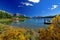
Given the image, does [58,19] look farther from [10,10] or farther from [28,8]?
[10,10]

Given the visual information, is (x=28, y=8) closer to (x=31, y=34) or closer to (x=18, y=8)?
(x=18, y=8)

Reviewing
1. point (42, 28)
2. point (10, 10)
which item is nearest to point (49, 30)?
point (42, 28)

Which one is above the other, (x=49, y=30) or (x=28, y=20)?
(x=28, y=20)

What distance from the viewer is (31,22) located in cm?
426

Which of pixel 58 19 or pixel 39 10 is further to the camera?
pixel 39 10

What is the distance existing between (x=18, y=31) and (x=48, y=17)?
0.92 meters

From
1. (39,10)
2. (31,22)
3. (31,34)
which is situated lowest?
(31,34)

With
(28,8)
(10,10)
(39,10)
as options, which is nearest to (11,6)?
(10,10)

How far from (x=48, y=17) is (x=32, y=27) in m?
0.54

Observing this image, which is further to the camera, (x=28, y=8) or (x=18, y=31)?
(x=28, y=8)

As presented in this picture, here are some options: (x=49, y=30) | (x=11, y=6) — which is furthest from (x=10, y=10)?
(x=49, y=30)

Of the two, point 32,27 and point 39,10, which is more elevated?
point 39,10

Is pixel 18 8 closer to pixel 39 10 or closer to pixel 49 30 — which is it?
pixel 39 10

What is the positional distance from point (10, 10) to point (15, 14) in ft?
0.57
